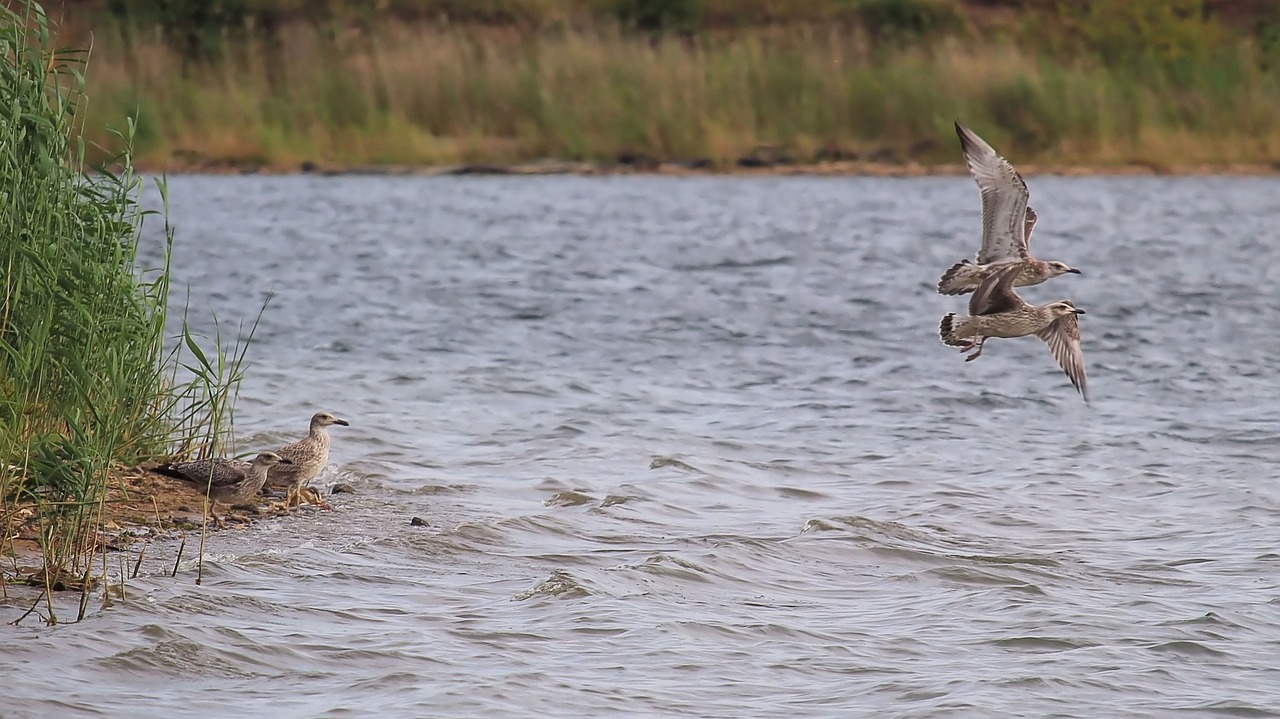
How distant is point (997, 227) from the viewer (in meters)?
9.00

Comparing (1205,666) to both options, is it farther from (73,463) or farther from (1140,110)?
(1140,110)

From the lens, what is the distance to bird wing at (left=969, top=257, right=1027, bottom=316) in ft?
29.4

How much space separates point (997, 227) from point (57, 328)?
→ 14.8 ft

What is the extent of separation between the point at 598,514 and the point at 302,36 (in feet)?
81.5

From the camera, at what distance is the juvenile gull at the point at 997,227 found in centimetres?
873

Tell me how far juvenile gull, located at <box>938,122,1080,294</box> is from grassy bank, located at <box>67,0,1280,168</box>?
716 inches

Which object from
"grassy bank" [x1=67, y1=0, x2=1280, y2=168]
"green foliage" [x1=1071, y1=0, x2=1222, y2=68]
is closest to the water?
"grassy bank" [x1=67, y1=0, x2=1280, y2=168]

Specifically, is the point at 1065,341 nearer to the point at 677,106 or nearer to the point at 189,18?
the point at 677,106

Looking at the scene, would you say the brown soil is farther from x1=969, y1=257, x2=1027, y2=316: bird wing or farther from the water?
x1=969, y1=257, x2=1027, y2=316: bird wing

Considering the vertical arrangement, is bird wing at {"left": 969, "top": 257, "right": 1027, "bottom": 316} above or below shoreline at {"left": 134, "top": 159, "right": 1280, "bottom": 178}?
above

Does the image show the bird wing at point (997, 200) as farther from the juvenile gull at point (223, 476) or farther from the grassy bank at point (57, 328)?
the grassy bank at point (57, 328)

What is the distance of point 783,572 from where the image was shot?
7.30m

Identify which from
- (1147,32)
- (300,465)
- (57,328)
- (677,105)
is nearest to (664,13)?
(677,105)

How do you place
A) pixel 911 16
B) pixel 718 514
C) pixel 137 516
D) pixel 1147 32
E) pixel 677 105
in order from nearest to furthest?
pixel 137 516 < pixel 718 514 < pixel 677 105 < pixel 1147 32 < pixel 911 16
